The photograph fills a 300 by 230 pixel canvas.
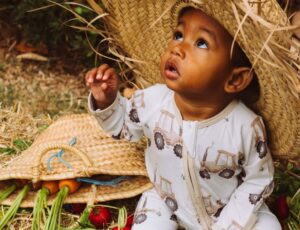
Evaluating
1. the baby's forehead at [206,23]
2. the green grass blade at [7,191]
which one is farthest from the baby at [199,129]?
the green grass blade at [7,191]

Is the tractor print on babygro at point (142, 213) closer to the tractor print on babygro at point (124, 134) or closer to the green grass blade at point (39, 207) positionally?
the tractor print on babygro at point (124, 134)

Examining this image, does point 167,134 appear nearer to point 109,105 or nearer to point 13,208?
point 109,105

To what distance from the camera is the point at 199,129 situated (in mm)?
2371

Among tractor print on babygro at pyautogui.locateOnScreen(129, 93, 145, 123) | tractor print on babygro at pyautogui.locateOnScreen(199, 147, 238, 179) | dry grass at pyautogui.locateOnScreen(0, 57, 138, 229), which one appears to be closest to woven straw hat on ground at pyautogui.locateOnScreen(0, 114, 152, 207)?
dry grass at pyautogui.locateOnScreen(0, 57, 138, 229)

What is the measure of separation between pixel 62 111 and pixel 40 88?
0.97 ft

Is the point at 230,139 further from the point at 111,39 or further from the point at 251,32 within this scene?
the point at 111,39

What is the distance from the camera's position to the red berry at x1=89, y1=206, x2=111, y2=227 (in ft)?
8.73

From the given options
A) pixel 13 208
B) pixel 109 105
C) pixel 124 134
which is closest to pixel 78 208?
pixel 13 208

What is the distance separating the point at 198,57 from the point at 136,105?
43cm

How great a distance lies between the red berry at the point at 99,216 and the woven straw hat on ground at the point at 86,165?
0.13 ft

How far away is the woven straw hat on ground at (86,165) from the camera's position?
2.67 m

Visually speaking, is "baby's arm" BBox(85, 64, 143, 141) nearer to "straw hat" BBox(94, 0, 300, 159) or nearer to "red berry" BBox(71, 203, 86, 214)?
"straw hat" BBox(94, 0, 300, 159)

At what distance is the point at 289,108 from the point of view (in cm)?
222

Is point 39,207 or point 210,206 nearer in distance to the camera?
point 210,206
